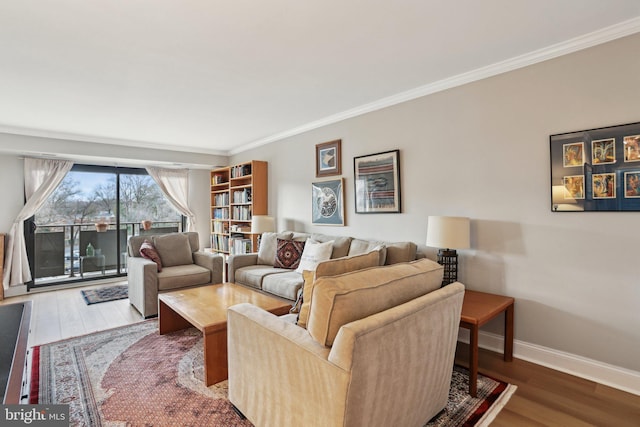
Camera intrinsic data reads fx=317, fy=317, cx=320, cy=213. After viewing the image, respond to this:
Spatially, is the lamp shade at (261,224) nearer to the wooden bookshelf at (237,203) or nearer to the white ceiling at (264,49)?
the wooden bookshelf at (237,203)

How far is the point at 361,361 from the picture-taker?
1216 mm

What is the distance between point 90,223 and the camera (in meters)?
5.36

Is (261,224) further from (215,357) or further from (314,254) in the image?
(215,357)

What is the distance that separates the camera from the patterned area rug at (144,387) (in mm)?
1861

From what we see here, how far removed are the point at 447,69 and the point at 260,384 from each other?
9.05ft

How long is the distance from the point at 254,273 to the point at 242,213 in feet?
6.72

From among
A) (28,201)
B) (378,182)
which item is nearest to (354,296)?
(378,182)

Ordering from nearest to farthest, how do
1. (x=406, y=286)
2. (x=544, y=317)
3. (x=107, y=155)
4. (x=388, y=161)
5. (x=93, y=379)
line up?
(x=406, y=286)
(x=93, y=379)
(x=544, y=317)
(x=388, y=161)
(x=107, y=155)

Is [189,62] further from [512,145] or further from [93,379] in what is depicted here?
[512,145]

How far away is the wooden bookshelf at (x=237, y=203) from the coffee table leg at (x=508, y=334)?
3637mm

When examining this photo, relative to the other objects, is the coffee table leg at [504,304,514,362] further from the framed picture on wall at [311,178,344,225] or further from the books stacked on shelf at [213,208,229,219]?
the books stacked on shelf at [213,208,229,219]

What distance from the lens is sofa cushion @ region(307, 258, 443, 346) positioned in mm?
1347

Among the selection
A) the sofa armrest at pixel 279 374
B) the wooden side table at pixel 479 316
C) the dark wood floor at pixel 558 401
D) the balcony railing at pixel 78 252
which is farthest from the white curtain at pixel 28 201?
Result: the dark wood floor at pixel 558 401

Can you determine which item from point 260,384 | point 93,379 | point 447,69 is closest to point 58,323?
point 93,379
